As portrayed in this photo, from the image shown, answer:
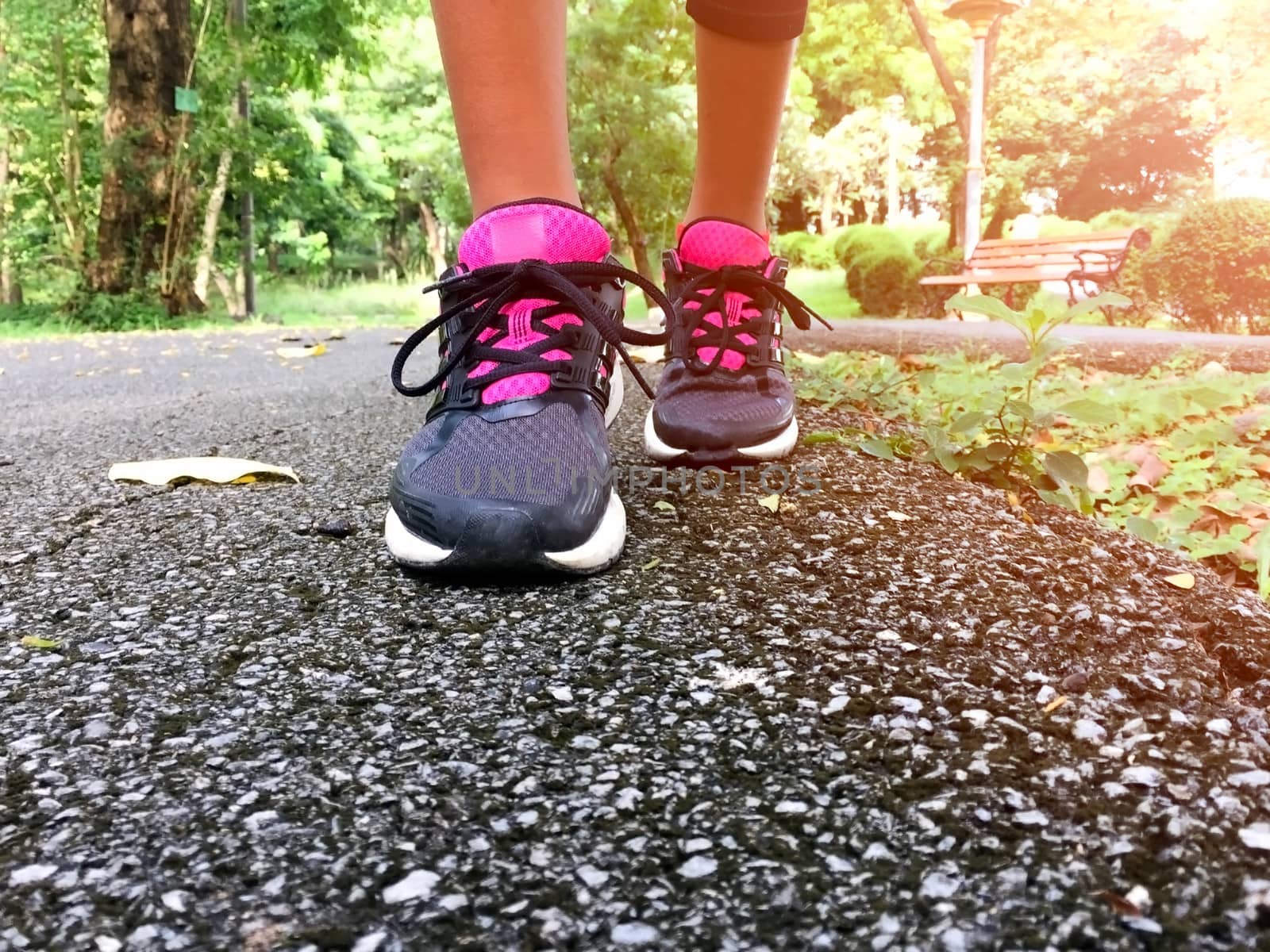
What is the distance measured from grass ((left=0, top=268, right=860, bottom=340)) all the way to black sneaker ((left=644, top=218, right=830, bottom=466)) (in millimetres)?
5645

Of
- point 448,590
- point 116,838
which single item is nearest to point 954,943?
point 116,838

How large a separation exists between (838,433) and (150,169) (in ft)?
22.7

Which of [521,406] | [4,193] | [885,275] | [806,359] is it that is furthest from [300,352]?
[885,275]

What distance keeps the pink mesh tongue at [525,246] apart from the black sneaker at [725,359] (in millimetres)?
264

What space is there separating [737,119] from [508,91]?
1.81 feet

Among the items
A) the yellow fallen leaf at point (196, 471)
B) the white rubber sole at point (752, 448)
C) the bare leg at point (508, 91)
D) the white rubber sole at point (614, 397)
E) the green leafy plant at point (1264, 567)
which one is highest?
the bare leg at point (508, 91)

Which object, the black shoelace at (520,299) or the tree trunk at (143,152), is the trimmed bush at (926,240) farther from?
the black shoelace at (520,299)

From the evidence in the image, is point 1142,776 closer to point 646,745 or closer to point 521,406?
point 646,745

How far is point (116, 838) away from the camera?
46 centimetres

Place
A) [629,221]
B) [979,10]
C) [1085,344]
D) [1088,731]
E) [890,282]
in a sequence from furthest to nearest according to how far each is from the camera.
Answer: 1. [890,282]
2. [629,221]
3. [979,10]
4. [1085,344]
5. [1088,731]

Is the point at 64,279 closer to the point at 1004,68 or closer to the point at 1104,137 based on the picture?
the point at 1004,68

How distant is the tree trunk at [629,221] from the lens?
8016mm

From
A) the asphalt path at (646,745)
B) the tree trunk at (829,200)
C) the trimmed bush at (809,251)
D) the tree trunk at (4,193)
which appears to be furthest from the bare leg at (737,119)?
the tree trunk at (829,200)

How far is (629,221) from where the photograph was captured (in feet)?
26.7
